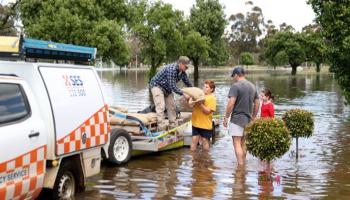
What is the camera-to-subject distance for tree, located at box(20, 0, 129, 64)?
3061 centimetres

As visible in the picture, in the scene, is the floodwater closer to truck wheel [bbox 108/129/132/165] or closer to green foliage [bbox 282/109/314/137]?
truck wheel [bbox 108/129/132/165]

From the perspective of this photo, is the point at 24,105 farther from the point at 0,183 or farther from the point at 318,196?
the point at 318,196

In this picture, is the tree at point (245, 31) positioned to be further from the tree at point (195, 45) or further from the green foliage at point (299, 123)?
the green foliage at point (299, 123)

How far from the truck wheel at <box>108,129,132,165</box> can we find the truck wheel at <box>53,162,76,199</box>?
248 cm

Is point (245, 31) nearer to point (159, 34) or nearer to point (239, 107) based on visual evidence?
point (159, 34)

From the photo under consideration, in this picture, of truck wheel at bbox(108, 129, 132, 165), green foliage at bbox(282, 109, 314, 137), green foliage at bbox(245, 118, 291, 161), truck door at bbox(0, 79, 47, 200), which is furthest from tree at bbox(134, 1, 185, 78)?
truck door at bbox(0, 79, 47, 200)

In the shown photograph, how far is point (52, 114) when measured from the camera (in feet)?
20.5

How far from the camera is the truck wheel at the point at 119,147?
31.6 feet

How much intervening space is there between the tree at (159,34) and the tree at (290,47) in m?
38.1

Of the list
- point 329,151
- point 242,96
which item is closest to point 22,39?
point 242,96

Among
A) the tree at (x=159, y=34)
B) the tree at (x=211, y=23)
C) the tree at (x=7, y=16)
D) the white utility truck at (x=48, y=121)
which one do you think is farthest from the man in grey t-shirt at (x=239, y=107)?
the tree at (x=211, y=23)

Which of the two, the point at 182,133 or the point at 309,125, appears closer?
the point at 309,125

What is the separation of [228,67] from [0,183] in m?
127

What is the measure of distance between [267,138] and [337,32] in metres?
7.39
